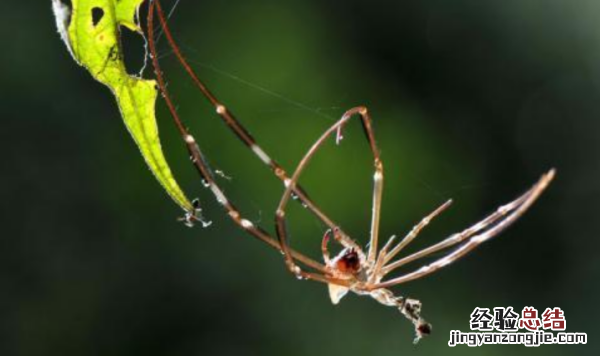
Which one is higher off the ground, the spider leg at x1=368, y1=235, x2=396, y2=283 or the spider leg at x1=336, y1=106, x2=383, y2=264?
the spider leg at x1=336, y1=106, x2=383, y2=264

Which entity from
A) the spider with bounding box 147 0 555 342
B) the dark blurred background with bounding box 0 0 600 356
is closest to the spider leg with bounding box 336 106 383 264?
the spider with bounding box 147 0 555 342

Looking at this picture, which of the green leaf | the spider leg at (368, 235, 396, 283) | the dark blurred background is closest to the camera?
the green leaf

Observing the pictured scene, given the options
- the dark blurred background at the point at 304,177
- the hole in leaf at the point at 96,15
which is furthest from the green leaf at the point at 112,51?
the dark blurred background at the point at 304,177

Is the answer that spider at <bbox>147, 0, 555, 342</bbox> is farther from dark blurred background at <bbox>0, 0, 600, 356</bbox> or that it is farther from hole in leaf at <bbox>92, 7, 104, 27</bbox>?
dark blurred background at <bbox>0, 0, 600, 356</bbox>

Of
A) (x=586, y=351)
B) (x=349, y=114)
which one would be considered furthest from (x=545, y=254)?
(x=349, y=114)

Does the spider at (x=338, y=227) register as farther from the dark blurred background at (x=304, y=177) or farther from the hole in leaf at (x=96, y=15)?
the dark blurred background at (x=304, y=177)

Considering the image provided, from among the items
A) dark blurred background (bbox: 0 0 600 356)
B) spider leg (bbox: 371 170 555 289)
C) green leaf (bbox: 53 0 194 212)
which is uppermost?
dark blurred background (bbox: 0 0 600 356)

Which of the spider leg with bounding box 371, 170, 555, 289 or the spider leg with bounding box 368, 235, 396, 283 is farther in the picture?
the spider leg with bounding box 368, 235, 396, 283
